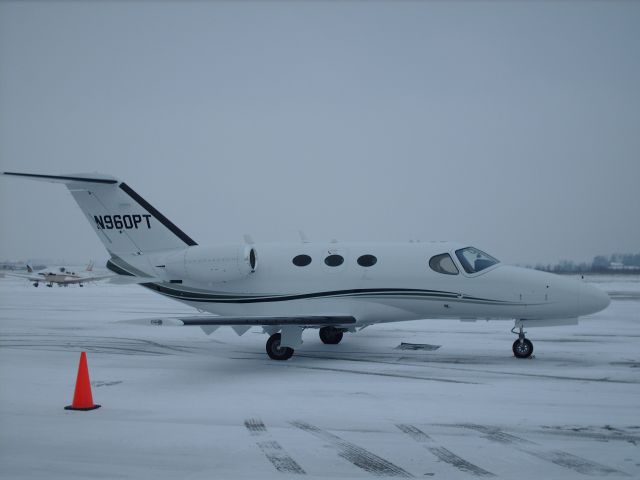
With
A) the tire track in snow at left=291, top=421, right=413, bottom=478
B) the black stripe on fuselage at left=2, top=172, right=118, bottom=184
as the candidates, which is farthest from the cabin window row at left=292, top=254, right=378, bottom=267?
the tire track in snow at left=291, top=421, right=413, bottom=478

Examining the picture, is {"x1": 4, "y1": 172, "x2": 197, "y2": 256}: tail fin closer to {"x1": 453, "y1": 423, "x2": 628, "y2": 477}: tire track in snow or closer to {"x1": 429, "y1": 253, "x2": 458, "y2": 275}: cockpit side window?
{"x1": 429, "y1": 253, "x2": 458, "y2": 275}: cockpit side window

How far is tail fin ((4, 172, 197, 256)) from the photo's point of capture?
635 inches

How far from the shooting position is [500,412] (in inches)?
354

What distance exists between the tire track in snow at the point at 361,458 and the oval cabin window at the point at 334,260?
7109 mm

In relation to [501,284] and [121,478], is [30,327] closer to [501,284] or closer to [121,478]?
[501,284]

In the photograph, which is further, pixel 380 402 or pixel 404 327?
pixel 404 327

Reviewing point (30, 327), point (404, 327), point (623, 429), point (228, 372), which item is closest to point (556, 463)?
point (623, 429)

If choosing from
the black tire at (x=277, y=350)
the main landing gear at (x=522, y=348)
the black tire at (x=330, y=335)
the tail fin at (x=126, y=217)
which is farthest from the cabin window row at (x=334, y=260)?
the main landing gear at (x=522, y=348)

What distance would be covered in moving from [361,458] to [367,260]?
8162 millimetres

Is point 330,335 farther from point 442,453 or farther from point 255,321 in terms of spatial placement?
point 442,453

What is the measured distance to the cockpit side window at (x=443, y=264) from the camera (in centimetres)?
1433

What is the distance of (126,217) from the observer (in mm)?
16172

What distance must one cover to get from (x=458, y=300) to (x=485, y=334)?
581 cm

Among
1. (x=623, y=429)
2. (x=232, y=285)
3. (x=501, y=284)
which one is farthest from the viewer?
(x=232, y=285)
